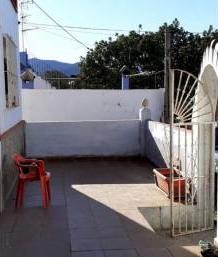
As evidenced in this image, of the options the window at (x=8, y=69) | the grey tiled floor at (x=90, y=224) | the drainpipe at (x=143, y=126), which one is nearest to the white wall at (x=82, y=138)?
the drainpipe at (x=143, y=126)

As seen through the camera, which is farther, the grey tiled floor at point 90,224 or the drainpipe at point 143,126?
the drainpipe at point 143,126

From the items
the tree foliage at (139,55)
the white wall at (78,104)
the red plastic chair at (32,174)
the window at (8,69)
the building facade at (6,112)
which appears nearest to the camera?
the red plastic chair at (32,174)

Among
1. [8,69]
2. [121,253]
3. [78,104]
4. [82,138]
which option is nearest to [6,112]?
[8,69]

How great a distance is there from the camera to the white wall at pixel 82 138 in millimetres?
12617

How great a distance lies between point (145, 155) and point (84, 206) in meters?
5.63

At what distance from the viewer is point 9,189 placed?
8.16m

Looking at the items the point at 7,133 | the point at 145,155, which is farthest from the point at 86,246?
the point at 145,155

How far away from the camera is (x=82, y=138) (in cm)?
1275

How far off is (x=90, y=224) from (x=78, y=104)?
39.1ft

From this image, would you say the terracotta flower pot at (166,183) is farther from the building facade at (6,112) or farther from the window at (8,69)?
the window at (8,69)

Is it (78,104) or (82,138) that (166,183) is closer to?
(82,138)

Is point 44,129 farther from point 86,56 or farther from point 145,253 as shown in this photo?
point 86,56

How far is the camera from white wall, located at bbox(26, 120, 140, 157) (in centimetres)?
1262

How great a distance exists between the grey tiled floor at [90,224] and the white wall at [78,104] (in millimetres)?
8087
